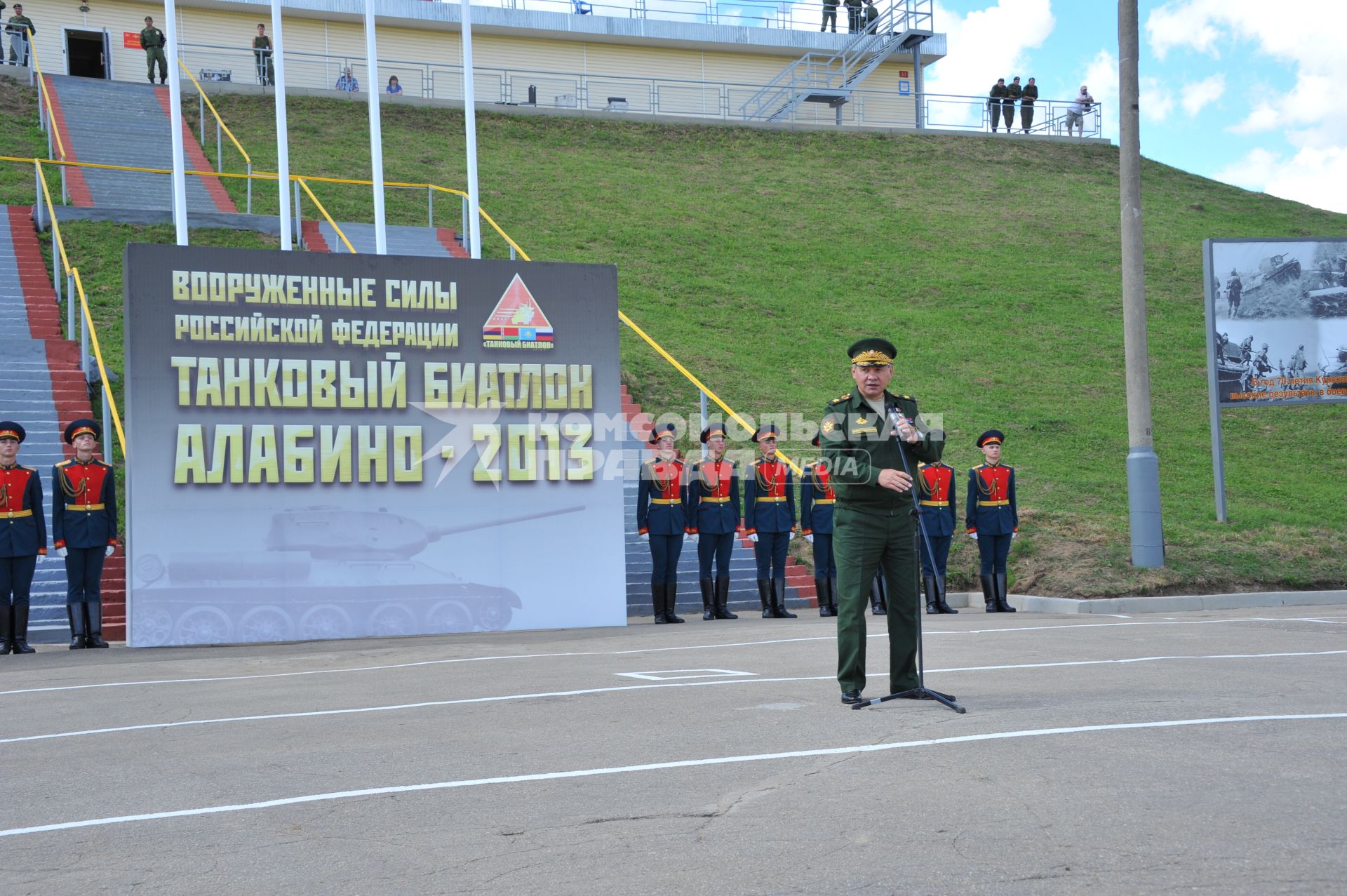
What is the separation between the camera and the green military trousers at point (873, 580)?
7.55 metres

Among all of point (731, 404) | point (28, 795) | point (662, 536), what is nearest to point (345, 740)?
point (28, 795)

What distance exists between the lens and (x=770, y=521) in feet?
50.1

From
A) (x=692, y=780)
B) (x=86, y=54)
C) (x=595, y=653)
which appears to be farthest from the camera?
(x=86, y=54)

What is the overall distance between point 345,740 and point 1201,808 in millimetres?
4250

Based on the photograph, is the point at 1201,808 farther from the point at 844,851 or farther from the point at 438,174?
the point at 438,174

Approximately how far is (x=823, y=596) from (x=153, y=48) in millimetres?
28153

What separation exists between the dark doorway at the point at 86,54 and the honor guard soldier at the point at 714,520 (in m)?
A: 30.7

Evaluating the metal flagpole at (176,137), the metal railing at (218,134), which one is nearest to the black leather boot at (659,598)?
the metal flagpole at (176,137)

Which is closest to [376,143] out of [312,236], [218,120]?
[312,236]

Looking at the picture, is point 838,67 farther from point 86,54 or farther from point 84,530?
point 84,530

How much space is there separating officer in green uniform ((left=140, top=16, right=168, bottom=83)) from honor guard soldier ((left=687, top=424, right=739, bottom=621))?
81.5 ft

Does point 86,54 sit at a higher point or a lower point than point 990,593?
higher

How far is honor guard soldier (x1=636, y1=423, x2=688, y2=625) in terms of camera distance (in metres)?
14.8

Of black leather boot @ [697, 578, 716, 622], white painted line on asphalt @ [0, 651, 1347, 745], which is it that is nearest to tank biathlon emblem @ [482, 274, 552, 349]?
black leather boot @ [697, 578, 716, 622]
